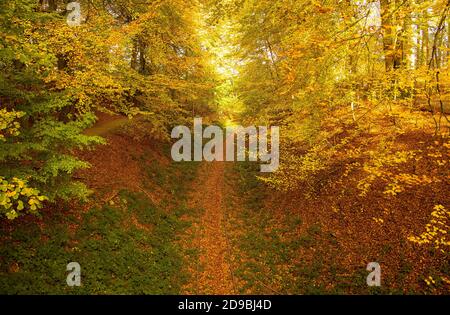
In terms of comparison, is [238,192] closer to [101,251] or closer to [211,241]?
[211,241]

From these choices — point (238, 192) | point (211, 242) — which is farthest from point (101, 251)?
point (238, 192)

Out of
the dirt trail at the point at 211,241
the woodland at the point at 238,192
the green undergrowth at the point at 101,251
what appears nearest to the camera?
the woodland at the point at 238,192

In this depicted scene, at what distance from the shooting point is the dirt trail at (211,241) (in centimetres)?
1002

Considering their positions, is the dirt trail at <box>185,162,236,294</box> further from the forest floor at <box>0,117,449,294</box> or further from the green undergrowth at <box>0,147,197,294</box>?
the green undergrowth at <box>0,147,197,294</box>

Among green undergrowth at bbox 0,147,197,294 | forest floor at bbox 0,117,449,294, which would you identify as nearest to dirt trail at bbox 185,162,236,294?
forest floor at bbox 0,117,449,294

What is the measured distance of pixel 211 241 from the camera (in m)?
12.5

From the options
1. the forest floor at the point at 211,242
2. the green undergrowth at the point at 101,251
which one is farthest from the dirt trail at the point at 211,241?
the green undergrowth at the point at 101,251

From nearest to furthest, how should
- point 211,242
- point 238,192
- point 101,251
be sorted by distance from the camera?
1. point 101,251
2. point 211,242
3. point 238,192

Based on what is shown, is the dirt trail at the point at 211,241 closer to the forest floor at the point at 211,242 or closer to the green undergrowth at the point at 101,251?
the forest floor at the point at 211,242

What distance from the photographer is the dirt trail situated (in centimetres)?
1002

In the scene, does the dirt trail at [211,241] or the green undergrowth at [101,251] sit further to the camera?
the dirt trail at [211,241]

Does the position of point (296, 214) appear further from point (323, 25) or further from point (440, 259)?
point (323, 25)

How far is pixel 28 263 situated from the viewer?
773 centimetres

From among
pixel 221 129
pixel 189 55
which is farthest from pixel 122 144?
pixel 221 129
